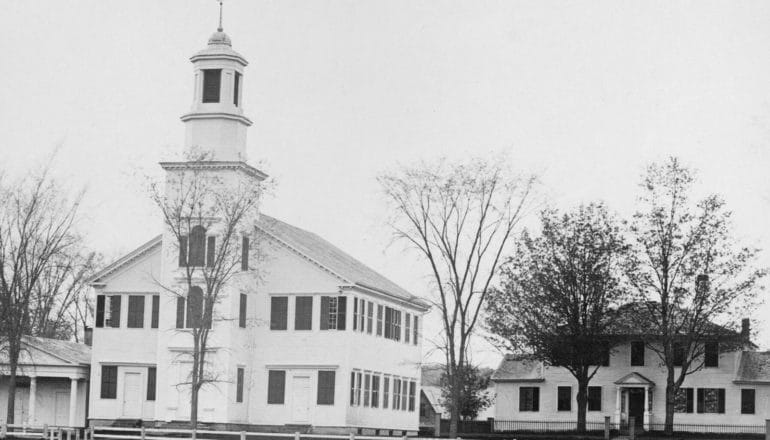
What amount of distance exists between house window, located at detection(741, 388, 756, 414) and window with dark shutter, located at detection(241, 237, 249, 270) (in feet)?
98.1

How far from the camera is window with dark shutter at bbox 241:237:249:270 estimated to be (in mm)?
57938

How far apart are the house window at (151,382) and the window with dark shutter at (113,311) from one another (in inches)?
109

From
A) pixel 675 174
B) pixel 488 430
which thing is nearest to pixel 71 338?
pixel 488 430

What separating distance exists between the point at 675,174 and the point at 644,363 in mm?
13389

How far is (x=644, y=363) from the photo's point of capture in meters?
75.2

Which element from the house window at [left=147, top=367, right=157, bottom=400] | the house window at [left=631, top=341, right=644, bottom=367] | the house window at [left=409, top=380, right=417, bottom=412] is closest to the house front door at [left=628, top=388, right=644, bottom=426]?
the house window at [left=631, top=341, right=644, bottom=367]

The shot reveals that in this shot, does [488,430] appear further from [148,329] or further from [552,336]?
[148,329]

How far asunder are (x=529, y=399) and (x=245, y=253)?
83.9ft

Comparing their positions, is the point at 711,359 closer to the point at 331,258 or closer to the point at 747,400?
the point at 747,400

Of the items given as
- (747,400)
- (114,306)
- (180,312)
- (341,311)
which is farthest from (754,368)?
(114,306)

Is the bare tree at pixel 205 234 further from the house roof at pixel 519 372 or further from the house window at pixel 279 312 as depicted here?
the house roof at pixel 519 372

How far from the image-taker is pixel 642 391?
7488cm

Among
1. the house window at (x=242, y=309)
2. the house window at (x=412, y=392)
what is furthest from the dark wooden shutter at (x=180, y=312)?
the house window at (x=412, y=392)

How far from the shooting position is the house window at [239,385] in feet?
189
